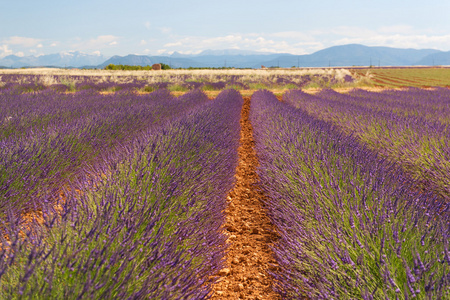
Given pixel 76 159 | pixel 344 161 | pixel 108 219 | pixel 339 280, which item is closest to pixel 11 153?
pixel 76 159

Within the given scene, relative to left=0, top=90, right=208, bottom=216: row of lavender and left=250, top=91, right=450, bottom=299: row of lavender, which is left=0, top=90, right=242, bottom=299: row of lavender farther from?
left=250, top=91, right=450, bottom=299: row of lavender

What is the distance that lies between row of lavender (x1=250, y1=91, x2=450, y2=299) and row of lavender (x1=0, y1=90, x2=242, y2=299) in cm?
51

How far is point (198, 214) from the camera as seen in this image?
1.88 meters

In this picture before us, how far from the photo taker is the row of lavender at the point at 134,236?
0.98 m

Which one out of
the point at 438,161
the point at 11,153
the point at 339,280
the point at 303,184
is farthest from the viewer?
the point at 438,161

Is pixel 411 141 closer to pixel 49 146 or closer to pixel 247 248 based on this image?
pixel 247 248

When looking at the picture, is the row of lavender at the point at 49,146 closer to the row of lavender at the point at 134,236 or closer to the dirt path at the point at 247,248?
the row of lavender at the point at 134,236

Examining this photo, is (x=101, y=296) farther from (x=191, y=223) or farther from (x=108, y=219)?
(x=191, y=223)

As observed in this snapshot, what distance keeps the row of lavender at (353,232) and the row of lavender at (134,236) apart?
506mm

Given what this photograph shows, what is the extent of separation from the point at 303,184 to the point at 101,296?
1670 millimetres

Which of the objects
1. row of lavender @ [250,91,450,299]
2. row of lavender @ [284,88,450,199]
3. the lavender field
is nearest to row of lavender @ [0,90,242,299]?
the lavender field

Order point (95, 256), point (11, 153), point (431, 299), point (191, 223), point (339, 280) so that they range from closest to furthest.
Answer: point (431, 299) < point (95, 256) < point (339, 280) < point (191, 223) < point (11, 153)

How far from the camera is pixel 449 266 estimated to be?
3.62ft

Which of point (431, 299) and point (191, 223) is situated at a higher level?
point (431, 299)
